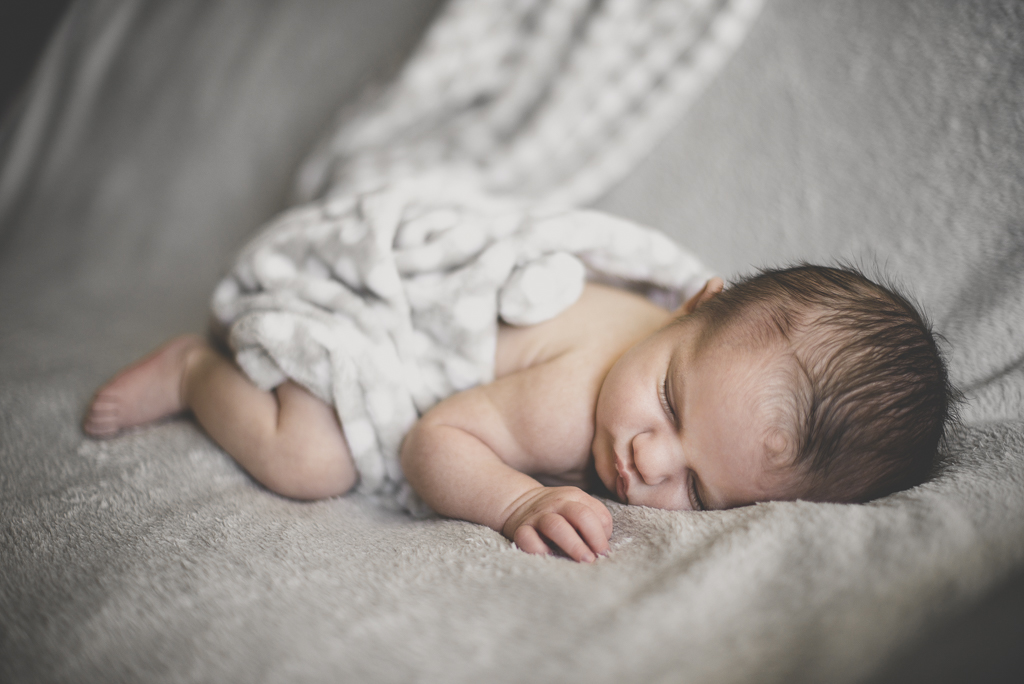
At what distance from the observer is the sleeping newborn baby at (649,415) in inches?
26.4

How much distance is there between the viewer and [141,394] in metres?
0.93

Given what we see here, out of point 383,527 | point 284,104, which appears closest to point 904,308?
point 383,527

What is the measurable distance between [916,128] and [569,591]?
93cm

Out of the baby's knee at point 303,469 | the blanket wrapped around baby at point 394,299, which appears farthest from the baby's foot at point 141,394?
the baby's knee at point 303,469

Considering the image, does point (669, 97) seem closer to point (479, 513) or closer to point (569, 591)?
point (479, 513)

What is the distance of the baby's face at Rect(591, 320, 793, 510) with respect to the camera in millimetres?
680

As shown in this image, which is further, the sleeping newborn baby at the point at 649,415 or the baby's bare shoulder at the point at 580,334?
the baby's bare shoulder at the point at 580,334

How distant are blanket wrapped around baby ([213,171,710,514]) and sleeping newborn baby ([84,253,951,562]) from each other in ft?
0.15

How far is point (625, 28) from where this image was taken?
124cm

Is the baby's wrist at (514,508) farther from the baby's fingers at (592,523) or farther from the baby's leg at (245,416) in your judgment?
the baby's leg at (245,416)

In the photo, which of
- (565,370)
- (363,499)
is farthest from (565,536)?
(363,499)

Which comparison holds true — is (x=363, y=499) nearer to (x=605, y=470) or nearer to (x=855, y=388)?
(x=605, y=470)

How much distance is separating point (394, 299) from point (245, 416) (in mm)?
264

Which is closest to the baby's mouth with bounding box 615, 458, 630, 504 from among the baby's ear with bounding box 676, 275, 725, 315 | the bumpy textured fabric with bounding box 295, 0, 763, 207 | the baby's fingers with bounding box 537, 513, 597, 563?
the baby's fingers with bounding box 537, 513, 597, 563
